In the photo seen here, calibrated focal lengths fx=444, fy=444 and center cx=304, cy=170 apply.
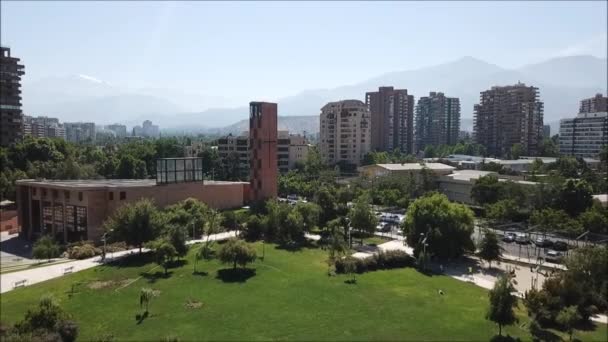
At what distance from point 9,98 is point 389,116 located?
251 ft

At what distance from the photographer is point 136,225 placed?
89.6ft

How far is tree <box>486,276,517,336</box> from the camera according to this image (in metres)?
17.1

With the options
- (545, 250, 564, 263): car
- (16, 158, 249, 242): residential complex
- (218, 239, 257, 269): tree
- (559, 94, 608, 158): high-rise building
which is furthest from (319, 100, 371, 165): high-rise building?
(218, 239, 257, 269): tree

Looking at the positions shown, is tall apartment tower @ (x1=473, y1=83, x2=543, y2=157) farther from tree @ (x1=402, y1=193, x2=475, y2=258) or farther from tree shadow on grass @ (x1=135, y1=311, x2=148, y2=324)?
tree shadow on grass @ (x1=135, y1=311, x2=148, y2=324)

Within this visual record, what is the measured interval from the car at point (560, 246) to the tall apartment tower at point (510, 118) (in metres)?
74.1

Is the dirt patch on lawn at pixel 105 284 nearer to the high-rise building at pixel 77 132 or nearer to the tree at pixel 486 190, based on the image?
the tree at pixel 486 190

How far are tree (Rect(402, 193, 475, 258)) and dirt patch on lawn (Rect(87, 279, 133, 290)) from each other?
17.3 meters

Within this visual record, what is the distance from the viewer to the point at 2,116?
63750 mm

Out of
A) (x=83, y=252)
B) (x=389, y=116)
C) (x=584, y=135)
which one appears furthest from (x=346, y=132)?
(x=83, y=252)

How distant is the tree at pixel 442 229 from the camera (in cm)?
2808

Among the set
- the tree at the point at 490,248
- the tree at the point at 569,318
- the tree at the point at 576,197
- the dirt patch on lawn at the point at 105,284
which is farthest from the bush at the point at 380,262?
the tree at the point at 576,197

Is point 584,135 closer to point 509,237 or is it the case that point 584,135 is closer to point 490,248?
point 509,237

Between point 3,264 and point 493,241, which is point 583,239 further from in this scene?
point 3,264

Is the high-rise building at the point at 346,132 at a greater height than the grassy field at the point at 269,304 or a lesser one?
greater
